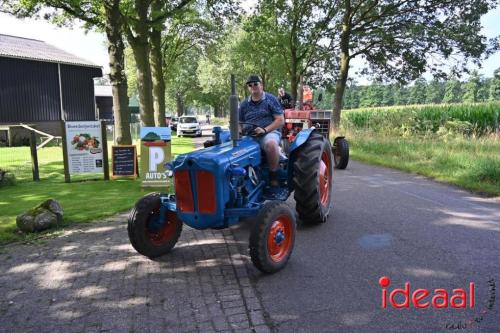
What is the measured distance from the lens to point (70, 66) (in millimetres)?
28156

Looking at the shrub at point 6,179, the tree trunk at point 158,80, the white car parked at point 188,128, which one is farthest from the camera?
the white car parked at point 188,128

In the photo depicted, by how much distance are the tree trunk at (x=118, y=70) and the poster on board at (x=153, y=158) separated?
291cm

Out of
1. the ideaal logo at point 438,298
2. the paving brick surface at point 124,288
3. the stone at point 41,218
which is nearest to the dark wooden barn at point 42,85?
the stone at point 41,218

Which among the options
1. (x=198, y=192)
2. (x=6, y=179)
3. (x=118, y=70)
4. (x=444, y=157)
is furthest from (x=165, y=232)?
(x=444, y=157)

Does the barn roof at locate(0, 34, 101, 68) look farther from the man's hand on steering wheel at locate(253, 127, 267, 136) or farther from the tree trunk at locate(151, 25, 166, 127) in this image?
the man's hand on steering wheel at locate(253, 127, 267, 136)

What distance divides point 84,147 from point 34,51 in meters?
21.8

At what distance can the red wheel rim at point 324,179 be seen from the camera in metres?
6.29

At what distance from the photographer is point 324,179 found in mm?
6414

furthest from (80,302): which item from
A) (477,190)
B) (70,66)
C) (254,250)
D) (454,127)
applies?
(70,66)

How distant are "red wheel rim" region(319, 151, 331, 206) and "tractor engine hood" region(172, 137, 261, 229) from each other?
7.75ft

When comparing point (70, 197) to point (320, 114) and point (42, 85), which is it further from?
point (42, 85)

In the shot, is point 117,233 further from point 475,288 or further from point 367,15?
point 367,15

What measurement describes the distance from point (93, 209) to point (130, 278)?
10.7ft

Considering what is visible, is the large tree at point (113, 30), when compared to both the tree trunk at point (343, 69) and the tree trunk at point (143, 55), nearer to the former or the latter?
the tree trunk at point (143, 55)
